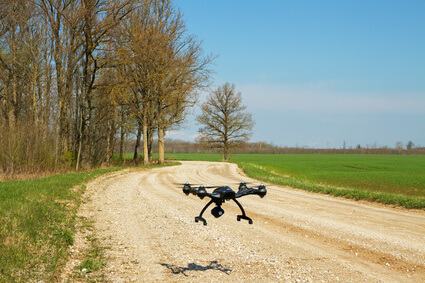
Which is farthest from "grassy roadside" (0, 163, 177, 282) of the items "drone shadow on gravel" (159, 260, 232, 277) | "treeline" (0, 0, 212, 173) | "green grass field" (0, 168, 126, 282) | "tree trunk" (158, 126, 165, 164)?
"tree trunk" (158, 126, 165, 164)

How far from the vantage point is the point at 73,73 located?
1303 inches

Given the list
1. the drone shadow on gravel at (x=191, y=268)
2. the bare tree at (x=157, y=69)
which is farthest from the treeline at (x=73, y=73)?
the drone shadow on gravel at (x=191, y=268)

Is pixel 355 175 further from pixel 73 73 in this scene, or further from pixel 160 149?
pixel 73 73

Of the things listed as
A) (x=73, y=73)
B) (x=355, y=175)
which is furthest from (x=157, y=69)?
(x=355, y=175)

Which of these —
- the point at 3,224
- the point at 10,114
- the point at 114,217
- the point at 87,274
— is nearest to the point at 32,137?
the point at 10,114

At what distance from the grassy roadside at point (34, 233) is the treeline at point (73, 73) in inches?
486

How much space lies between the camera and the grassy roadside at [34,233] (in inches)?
259

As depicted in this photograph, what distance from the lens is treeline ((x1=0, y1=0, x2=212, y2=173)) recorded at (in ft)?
84.1

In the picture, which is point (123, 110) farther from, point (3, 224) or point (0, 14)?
point (3, 224)

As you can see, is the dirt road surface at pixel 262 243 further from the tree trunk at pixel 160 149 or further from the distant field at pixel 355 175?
the tree trunk at pixel 160 149

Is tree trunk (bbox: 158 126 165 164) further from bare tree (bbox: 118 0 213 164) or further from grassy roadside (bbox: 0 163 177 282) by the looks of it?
grassy roadside (bbox: 0 163 177 282)

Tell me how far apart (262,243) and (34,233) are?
6.31 metres

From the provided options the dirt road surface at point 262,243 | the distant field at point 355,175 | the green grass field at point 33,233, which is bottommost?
the distant field at point 355,175

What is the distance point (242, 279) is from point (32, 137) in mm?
22732
